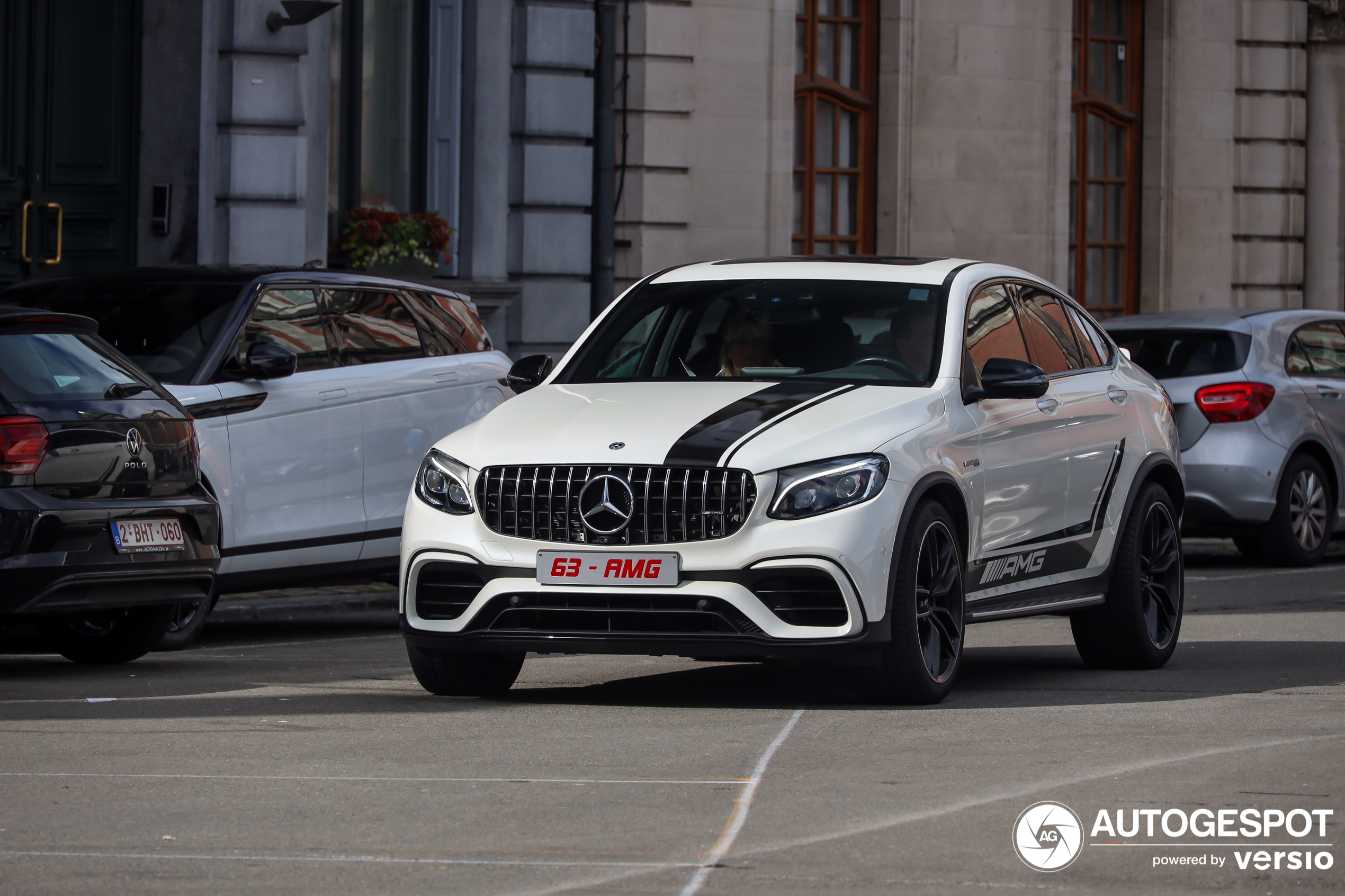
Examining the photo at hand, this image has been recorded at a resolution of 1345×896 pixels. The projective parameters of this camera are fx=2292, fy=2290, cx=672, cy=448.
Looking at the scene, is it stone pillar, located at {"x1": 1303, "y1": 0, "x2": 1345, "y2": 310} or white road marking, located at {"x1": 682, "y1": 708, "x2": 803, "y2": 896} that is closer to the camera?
white road marking, located at {"x1": 682, "y1": 708, "x2": 803, "y2": 896}

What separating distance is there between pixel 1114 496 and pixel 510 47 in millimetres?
12025

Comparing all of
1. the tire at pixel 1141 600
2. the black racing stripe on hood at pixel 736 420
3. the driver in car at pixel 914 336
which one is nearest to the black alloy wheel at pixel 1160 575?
the tire at pixel 1141 600

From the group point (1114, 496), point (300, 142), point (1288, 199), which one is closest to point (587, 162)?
point (300, 142)

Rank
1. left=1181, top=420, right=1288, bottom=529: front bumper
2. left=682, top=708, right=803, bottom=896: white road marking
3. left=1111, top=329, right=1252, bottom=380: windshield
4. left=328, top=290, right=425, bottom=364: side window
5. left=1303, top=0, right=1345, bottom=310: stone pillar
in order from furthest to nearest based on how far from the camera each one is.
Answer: left=1303, top=0, right=1345, bottom=310: stone pillar, left=1111, top=329, right=1252, bottom=380: windshield, left=1181, top=420, right=1288, bottom=529: front bumper, left=328, top=290, right=425, bottom=364: side window, left=682, top=708, right=803, bottom=896: white road marking

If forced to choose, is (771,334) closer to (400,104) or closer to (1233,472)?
(1233,472)

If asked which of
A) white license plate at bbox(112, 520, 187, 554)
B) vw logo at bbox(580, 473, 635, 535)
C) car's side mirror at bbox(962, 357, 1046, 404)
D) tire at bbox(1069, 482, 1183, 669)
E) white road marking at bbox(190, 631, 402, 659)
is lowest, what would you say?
white road marking at bbox(190, 631, 402, 659)

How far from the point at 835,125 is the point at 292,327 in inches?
513

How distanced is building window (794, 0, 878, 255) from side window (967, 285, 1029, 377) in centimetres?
1367

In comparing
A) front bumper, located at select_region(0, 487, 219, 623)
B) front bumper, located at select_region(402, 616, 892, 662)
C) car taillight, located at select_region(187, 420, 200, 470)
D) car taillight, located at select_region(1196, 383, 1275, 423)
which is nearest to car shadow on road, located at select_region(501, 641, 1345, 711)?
front bumper, located at select_region(402, 616, 892, 662)

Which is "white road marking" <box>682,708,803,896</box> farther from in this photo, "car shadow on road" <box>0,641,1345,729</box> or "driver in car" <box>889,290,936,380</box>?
"driver in car" <box>889,290,936,380</box>

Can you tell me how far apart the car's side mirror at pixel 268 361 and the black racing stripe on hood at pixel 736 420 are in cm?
308

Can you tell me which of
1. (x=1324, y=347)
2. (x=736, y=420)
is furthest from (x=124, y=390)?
(x=1324, y=347)

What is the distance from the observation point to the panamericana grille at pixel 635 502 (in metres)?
7.73

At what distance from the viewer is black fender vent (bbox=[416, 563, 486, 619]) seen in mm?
8070
